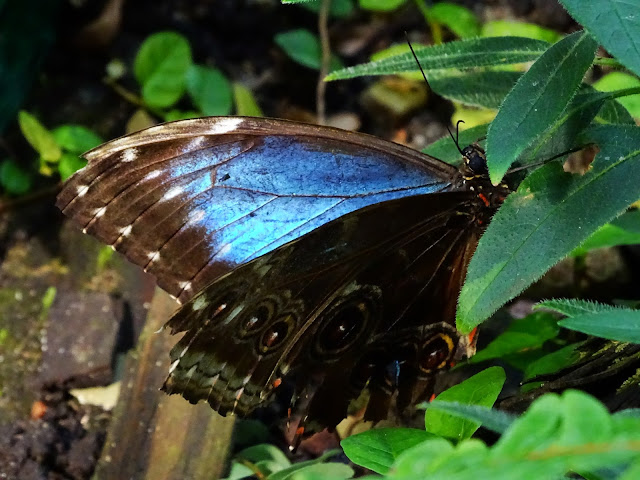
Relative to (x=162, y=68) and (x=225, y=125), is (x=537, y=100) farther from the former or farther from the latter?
(x=162, y=68)

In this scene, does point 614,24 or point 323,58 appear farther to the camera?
point 323,58

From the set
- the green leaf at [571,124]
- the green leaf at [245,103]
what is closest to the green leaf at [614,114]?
the green leaf at [571,124]

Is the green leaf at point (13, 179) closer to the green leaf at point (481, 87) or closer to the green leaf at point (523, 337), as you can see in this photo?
the green leaf at point (481, 87)

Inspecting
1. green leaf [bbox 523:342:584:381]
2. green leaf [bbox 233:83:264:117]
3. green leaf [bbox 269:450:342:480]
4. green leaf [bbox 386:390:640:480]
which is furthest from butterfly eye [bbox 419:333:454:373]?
green leaf [bbox 233:83:264:117]

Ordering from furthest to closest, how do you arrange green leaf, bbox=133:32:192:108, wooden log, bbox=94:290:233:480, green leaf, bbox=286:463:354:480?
green leaf, bbox=133:32:192:108 < wooden log, bbox=94:290:233:480 < green leaf, bbox=286:463:354:480

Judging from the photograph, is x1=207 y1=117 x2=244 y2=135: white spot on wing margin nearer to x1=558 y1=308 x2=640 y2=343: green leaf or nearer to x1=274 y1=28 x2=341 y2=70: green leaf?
x1=558 y1=308 x2=640 y2=343: green leaf

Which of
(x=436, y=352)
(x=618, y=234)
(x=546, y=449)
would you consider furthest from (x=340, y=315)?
(x=546, y=449)

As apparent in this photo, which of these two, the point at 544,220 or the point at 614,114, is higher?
the point at 614,114
